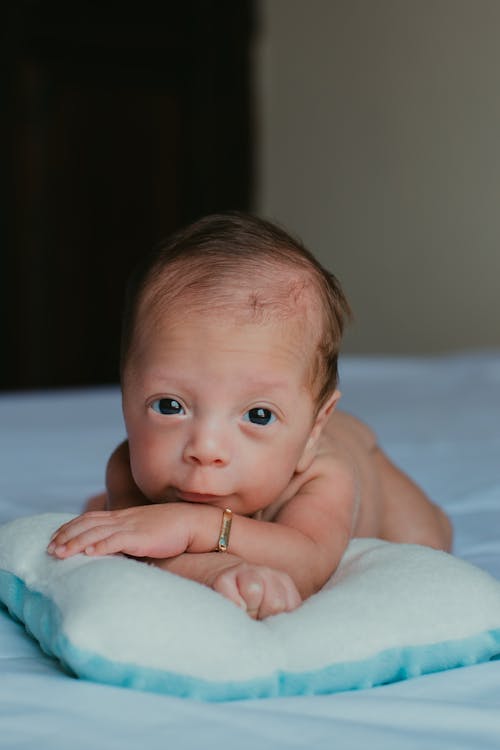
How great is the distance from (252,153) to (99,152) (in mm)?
598

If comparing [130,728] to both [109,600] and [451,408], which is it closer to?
→ [109,600]

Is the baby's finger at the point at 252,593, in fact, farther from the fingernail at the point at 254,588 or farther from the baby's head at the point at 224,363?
the baby's head at the point at 224,363

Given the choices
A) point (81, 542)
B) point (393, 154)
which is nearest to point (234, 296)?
point (81, 542)

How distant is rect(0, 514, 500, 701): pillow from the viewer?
0.77 m

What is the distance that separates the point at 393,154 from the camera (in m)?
3.81

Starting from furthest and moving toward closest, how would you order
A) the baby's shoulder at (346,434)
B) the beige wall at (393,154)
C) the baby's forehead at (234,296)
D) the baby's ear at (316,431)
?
1. the beige wall at (393,154)
2. the baby's shoulder at (346,434)
3. the baby's ear at (316,431)
4. the baby's forehead at (234,296)

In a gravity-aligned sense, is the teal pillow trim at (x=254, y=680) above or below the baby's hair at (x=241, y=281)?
below

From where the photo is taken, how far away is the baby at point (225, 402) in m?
0.94

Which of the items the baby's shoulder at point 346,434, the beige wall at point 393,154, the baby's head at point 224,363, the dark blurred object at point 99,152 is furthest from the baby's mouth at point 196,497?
the dark blurred object at point 99,152

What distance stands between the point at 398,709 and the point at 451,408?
148 centimetres

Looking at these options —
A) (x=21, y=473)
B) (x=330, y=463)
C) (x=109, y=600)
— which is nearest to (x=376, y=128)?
(x=21, y=473)

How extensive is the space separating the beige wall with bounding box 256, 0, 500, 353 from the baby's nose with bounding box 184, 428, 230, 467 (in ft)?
8.73

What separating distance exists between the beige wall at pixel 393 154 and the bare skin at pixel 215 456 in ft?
8.54

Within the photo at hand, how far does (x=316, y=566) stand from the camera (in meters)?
0.99
